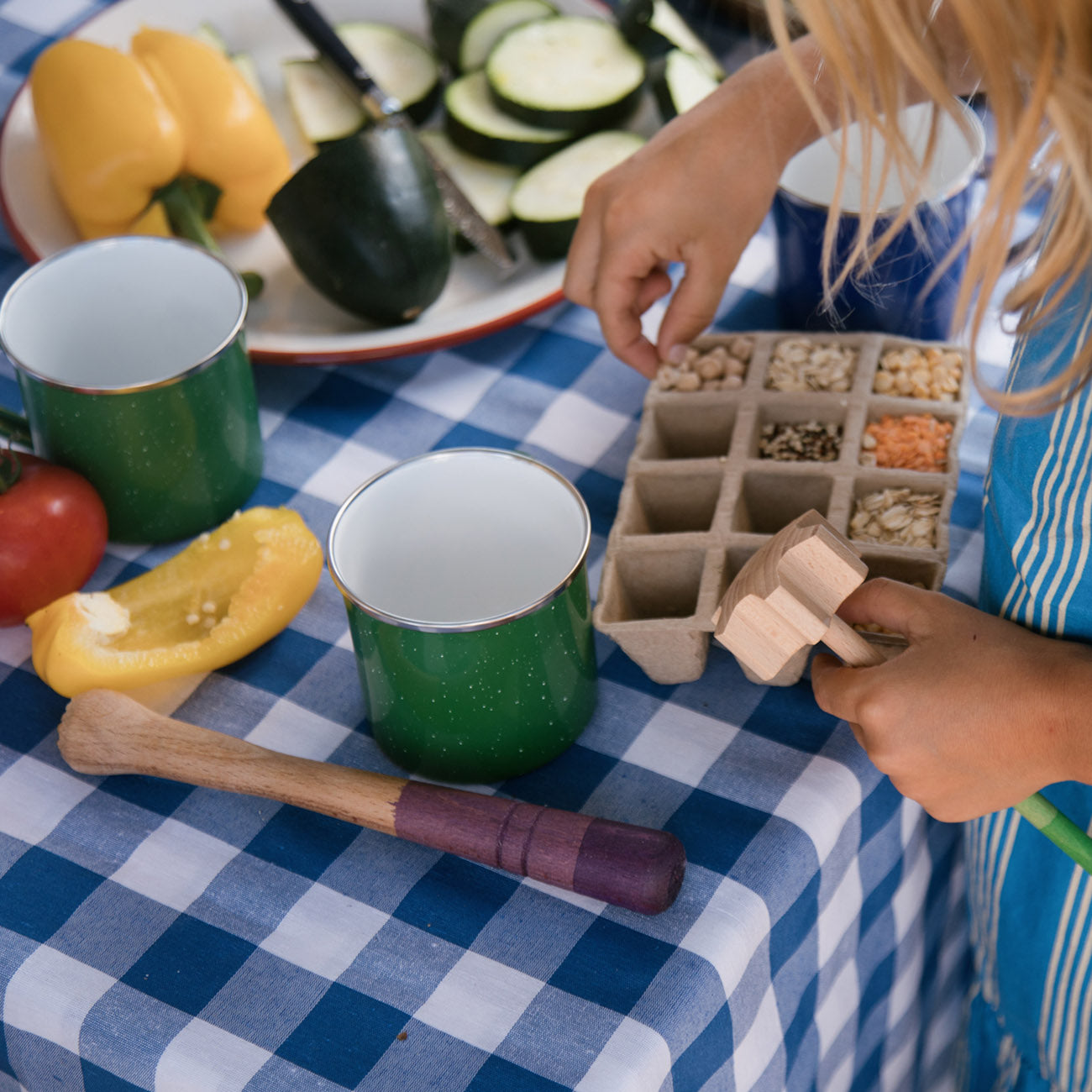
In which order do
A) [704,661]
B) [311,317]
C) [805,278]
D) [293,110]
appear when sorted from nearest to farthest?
[704,661] → [805,278] → [311,317] → [293,110]

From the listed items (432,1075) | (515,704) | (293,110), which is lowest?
(432,1075)

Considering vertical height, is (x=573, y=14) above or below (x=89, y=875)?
above

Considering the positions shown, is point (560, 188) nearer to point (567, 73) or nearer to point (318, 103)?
point (567, 73)

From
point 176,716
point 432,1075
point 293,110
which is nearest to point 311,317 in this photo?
point 293,110

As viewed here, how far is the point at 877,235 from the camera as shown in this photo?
0.88 m

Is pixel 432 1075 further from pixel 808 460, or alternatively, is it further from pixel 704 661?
pixel 808 460

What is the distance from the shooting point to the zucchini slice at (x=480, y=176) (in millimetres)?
1141

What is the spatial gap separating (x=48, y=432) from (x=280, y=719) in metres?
0.26

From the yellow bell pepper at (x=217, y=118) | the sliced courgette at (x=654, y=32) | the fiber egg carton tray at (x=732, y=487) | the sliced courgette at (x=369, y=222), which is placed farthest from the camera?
the sliced courgette at (x=654, y=32)

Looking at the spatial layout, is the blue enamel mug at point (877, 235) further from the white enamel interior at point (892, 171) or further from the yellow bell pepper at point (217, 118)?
the yellow bell pepper at point (217, 118)

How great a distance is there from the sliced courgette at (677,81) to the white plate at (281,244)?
0.03m

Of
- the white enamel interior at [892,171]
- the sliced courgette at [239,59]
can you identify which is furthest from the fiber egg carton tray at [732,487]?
the sliced courgette at [239,59]

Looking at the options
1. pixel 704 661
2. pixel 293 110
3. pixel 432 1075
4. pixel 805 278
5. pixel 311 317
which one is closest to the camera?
pixel 432 1075

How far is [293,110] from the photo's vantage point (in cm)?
125
